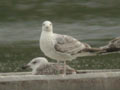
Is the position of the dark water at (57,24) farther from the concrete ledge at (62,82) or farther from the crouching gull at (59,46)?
the concrete ledge at (62,82)

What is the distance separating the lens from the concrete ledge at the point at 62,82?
8.52 meters

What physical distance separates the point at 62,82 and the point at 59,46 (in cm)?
69

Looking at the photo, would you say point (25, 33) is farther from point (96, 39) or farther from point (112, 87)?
point (112, 87)

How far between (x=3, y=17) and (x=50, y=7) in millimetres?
2033

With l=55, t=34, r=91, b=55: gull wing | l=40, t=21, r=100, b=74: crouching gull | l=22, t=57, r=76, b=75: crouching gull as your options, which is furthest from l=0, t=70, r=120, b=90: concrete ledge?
l=55, t=34, r=91, b=55: gull wing

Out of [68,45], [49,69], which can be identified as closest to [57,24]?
[68,45]

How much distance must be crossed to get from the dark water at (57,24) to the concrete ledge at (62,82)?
498cm

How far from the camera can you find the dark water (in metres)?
14.8

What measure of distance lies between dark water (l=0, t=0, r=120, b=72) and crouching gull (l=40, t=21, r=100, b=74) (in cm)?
441

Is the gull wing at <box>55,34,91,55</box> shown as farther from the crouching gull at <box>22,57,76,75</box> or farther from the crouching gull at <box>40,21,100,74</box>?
the crouching gull at <box>22,57,76,75</box>

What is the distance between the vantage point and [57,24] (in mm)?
20359

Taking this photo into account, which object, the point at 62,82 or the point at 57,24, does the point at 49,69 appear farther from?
the point at 57,24

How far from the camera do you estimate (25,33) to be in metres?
19.3

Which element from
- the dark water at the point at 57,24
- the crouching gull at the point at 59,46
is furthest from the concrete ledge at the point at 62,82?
the dark water at the point at 57,24
